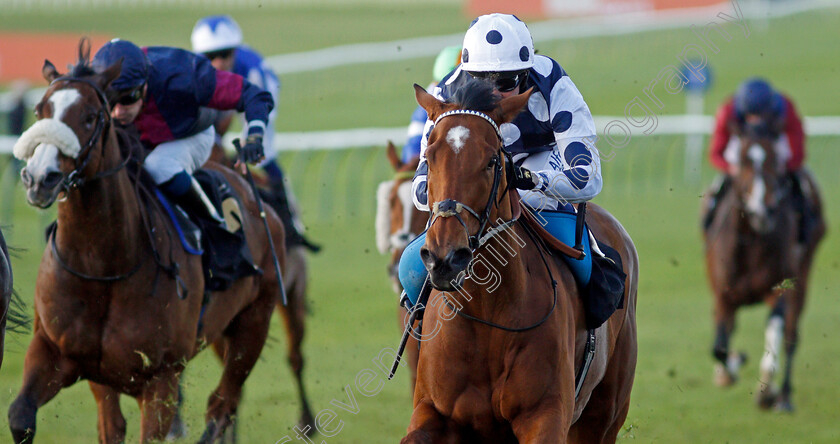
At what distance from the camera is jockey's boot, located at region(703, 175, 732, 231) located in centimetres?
925

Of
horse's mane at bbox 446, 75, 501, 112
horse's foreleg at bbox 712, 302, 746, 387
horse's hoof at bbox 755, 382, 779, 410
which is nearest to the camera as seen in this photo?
horse's mane at bbox 446, 75, 501, 112

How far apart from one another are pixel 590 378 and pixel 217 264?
2.34m

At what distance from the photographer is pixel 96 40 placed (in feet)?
80.7

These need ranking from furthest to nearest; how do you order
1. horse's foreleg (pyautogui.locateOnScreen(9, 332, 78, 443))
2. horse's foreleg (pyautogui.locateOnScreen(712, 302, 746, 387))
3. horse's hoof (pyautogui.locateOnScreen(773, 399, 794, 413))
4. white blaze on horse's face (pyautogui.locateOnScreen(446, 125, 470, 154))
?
1. horse's foreleg (pyautogui.locateOnScreen(712, 302, 746, 387))
2. horse's hoof (pyautogui.locateOnScreen(773, 399, 794, 413))
3. horse's foreleg (pyautogui.locateOnScreen(9, 332, 78, 443))
4. white blaze on horse's face (pyautogui.locateOnScreen(446, 125, 470, 154))

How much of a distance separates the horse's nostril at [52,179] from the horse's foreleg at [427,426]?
1818 mm

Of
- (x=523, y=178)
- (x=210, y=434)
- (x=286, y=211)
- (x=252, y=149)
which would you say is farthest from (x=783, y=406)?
(x=523, y=178)

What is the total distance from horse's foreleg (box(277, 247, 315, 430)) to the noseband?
4439mm

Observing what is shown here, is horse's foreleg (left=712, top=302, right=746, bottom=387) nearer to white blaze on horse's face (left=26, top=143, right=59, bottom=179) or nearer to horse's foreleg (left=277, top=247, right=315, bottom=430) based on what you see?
horse's foreleg (left=277, top=247, right=315, bottom=430)

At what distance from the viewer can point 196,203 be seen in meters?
5.98

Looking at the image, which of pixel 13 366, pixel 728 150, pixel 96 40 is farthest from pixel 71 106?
pixel 96 40

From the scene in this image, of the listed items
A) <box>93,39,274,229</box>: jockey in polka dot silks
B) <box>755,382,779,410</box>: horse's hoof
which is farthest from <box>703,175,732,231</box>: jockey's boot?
<box>93,39,274,229</box>: jockey in polka dot silks

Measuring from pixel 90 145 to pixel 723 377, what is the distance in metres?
5.88

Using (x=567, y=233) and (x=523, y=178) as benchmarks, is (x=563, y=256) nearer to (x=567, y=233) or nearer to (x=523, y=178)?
(x=567, y=233)

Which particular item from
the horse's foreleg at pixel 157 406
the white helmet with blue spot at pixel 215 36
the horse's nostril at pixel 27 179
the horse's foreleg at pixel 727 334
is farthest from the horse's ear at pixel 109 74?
the horse's foreleg at pixel 727 334
